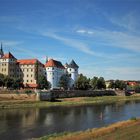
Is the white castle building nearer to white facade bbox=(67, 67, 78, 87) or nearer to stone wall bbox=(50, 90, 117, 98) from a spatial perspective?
white facade bbox=(67, 67, 78, 87)

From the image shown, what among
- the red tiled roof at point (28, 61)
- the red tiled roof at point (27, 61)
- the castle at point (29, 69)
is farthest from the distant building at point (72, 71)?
the red tiled roof at point (27, 61)

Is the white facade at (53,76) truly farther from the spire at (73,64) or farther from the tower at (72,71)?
the spire at (73,64)

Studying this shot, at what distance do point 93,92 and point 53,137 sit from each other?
8407 centimetres

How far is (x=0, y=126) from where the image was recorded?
1818 inches

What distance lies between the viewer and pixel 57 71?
13225cm

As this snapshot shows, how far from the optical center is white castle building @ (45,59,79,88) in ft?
423

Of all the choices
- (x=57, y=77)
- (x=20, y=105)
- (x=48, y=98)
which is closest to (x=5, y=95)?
(x=20, y=105)

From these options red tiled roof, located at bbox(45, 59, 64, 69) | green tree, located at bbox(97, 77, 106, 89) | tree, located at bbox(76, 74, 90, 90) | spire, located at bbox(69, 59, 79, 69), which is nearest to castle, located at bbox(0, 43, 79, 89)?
red tiled roof, located at bbox(45, 59, 64, 69)

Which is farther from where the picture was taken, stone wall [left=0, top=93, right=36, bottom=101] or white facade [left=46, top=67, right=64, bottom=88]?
white facade [left=46, top=67, right=64, bottom=88]

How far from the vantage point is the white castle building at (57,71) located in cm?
12888

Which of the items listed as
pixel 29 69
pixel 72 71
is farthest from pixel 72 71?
pixel 29 69

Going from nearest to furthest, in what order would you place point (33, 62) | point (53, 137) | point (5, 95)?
point (53, 137)
point (5, 95)
point (33, 62)

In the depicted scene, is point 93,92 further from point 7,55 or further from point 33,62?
point 7,55

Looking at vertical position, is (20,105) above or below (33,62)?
below
